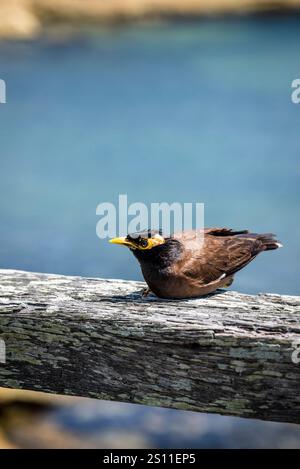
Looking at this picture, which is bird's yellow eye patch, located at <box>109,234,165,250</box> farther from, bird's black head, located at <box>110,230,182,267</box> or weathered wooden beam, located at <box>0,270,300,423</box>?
weathered wooden beam, located at <box>0,270,300,423</box>

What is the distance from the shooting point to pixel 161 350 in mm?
3086

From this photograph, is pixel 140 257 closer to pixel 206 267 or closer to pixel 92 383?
pixel 206 267

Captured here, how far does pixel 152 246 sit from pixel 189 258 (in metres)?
0.26

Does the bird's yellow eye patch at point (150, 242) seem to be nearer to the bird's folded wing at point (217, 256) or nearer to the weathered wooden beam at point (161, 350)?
the bird's folded wing at point (217, 256)

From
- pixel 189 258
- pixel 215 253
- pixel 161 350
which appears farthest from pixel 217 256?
pixel 161 350

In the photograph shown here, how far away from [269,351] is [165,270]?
33.6 inches

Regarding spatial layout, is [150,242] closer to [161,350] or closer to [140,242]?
[140,242]

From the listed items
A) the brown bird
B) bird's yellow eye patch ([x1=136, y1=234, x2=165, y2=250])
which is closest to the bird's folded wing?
the brown bird

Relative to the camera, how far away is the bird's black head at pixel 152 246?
3.60 m

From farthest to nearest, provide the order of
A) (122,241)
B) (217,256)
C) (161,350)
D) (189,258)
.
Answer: (217,256), (189,258), (122,241), (161,350)

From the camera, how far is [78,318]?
126 inches

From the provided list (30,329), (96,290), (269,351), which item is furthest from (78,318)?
(269,351)

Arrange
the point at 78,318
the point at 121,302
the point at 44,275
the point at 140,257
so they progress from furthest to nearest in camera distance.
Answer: the point at 44,275
the point at 140,257
the point at 121,302
the point at 78,318

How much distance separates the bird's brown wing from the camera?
373cm
